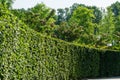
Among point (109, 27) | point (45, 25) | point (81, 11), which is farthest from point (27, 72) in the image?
point (109, 27)

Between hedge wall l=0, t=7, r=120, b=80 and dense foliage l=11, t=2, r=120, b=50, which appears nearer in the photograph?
hedge wall l=0, t=7, r=120, b=80

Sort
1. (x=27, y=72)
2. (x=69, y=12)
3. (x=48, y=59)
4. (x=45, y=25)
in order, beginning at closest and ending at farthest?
(x=27, y=72) → (x=48, y=59) → (x=45, y=25) → (x=69, y=12)

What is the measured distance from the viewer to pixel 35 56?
13.8 meters

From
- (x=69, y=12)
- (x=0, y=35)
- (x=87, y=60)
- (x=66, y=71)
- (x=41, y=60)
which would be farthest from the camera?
(x=69, y=12)

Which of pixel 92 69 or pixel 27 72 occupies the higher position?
pixel 27 72

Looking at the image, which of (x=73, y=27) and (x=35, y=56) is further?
(x=73, y=27)

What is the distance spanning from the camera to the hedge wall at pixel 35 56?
1057 cm

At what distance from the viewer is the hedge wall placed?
1057 cm

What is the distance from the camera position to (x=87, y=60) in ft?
85.1

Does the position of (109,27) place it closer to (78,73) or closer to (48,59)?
(78,73)

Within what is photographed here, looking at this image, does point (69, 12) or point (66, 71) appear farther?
point (69, 12)

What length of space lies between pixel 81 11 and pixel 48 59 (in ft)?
143

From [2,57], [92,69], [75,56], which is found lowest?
[92,69]

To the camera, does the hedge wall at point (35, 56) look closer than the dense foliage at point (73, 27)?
Yes
